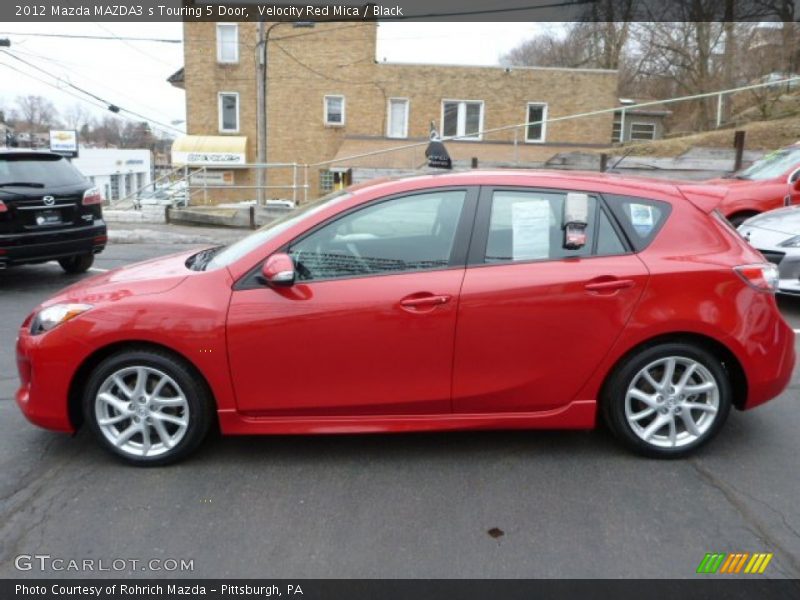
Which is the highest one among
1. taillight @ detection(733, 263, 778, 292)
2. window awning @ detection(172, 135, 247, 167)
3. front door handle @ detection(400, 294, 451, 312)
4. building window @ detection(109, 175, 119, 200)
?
window awning @ detection(172, 135, 247, 167)

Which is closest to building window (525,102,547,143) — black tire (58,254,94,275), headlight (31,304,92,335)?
black tire (58,254,94,275)

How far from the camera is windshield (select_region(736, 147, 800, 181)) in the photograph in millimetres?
9555

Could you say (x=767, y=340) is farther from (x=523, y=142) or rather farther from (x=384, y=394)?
(x=523, y=142)

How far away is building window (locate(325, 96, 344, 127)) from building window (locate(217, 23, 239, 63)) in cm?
437

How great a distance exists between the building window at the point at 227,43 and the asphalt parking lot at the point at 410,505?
28370 mm

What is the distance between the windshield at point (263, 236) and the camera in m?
3.75

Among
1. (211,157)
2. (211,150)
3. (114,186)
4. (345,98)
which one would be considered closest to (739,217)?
(345,98)

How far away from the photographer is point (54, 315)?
3.62 meters

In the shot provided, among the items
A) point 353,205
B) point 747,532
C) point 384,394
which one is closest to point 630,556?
point 747,532

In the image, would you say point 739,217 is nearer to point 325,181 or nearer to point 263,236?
point 263,236

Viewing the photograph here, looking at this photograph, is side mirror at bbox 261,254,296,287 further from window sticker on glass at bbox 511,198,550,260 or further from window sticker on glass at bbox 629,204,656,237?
window sticker on glass at bbox 629,204,656,237

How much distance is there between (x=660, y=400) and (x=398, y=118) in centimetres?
2785

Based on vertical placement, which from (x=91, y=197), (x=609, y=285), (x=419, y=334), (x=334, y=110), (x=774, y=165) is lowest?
(x=419, y=334)

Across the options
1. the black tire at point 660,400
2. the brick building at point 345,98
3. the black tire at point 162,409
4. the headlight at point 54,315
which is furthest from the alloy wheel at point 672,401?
the brick building at point 345,98
